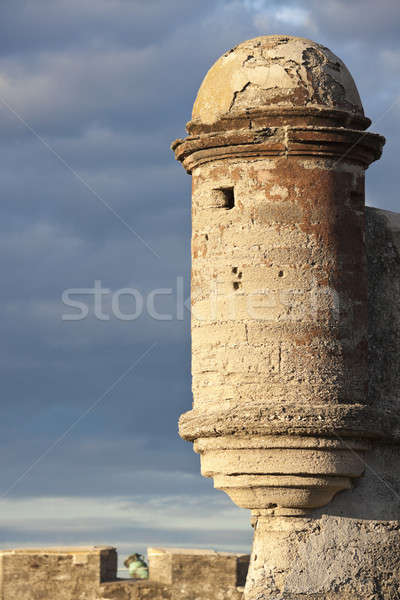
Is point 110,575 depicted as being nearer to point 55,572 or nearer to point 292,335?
point 55,572

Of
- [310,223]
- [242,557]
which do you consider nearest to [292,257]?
[310,223]

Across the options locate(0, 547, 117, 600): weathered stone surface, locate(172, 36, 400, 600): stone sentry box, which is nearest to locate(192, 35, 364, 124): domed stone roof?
locate(172, 36, 400, 600): stone sentry box

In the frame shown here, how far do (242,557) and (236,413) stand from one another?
8.35 meters

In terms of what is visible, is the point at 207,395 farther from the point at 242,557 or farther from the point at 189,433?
the point at 242,557

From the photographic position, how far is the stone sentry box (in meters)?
10.8

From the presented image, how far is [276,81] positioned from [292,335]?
7.09ft

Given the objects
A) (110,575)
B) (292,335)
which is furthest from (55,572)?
(292,335)

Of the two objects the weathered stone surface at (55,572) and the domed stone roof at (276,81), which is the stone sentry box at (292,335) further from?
the weathered stone surface at (55,572)

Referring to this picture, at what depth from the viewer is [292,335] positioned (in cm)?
1087

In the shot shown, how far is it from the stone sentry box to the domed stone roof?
0.01 meters

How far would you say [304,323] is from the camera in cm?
1090

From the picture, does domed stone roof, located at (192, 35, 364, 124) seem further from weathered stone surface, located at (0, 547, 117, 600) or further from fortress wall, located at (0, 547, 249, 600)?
weathered stone surface, located at (0, 547, 117, 600)

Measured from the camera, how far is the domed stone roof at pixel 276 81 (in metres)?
11.2

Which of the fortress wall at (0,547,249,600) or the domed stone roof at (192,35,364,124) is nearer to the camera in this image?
the domed stone roof at (192,35,364,124)
